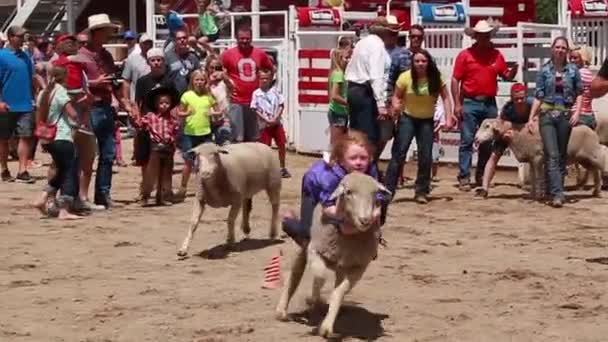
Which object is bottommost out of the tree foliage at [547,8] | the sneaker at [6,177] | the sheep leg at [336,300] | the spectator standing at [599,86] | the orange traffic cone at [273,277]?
the sneaker at [6,177]

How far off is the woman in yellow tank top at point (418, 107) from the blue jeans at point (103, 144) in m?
2.95

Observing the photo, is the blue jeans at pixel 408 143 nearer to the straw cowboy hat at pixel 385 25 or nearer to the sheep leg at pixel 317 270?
the straw cowboy hat at pixel 385 25

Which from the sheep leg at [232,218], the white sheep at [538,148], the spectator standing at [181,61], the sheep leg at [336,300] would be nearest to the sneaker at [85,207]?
the spectator standing at [181,61]

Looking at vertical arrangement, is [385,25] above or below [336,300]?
above

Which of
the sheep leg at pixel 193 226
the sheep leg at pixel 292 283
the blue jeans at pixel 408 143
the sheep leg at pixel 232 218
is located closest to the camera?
the sheep leg at pixel 292 283

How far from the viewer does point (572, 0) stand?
63.1ft

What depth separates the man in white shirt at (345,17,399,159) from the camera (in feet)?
42.3

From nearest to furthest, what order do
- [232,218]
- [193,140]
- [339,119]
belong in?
1. [232,218]
2. [193,140]
3. [339,119]

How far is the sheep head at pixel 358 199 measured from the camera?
7277 mm

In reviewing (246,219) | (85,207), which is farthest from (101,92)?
(246,219)

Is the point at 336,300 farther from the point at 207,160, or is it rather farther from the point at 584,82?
the point at 584,82

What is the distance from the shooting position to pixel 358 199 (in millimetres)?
7285

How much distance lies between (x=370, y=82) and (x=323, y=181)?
538cm

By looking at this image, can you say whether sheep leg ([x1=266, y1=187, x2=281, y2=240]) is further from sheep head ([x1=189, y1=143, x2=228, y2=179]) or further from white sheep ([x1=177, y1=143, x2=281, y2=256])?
sheep head ([x1=189, y1=143, x2=228, y2=179])
